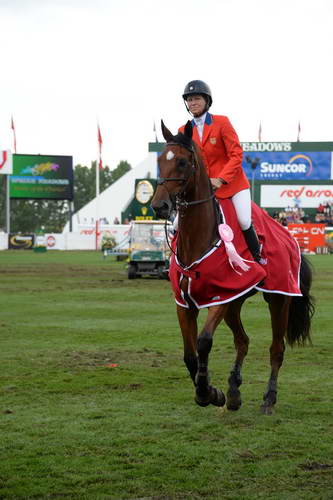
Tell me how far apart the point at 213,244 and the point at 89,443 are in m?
2.15

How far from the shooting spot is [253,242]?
24.8 feet

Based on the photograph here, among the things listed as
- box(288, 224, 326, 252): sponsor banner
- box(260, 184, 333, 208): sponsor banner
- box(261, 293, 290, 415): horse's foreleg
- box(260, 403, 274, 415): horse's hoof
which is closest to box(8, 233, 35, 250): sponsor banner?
box(288, 224, 326, 252): sponsor banner

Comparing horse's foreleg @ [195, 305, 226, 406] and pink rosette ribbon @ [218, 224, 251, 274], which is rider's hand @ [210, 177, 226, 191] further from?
horse's foreleg @ [195, 305, 226, 406]

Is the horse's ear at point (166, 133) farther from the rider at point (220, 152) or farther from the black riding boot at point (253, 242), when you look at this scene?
the black riding boot at point (253, 242)

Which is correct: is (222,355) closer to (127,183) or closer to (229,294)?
(229,294)

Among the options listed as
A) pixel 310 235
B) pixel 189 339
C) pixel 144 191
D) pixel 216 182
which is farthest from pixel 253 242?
pixel 310 235

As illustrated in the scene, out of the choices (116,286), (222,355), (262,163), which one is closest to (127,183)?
(262,163)

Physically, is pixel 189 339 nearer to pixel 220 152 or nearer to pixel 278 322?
pixel 278 322

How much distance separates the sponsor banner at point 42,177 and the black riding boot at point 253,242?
60.7m

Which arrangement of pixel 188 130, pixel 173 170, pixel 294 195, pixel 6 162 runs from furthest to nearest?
pixel 294 195 < pixel 6 162 < pixel 188 130 < pixel 173 170

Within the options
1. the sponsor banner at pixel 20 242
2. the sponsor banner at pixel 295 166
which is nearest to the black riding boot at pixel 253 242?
the sponsor banner at pixel 20 242

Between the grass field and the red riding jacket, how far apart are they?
7.42 ft

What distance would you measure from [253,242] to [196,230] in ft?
2.69

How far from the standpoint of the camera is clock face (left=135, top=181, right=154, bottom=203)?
39.7m
